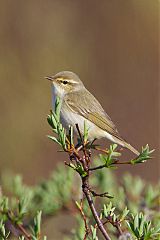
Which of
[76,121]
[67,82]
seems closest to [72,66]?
[67,82]

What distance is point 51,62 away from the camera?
8.12 m

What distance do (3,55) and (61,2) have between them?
3.88 ft

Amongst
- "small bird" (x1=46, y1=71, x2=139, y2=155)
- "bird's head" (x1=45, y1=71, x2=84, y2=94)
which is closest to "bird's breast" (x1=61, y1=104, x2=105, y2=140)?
"small bird" (x1=46, y1=71, x2=139, y2=155)

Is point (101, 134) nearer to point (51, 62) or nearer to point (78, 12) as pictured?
point (51, 62)

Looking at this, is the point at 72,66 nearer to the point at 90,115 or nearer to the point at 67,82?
the point at 67,82

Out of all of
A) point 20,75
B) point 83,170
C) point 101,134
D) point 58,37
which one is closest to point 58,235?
point 101,134

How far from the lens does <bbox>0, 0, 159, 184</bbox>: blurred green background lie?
7.83 meters

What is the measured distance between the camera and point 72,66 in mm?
8359

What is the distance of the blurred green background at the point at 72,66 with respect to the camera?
7.83 metres

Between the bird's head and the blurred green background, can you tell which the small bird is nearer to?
the bird's head

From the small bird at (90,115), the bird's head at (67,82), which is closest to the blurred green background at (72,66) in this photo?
the bird's head at (67,82)

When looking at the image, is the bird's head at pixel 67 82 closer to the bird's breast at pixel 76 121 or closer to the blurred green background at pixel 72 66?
the bird's breast at pixel 76 121

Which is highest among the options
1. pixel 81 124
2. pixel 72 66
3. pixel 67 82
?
pixel 72 66

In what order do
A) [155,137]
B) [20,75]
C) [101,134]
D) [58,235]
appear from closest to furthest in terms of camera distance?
[58,235]
[101,134]
[20,75]
[155,137]
